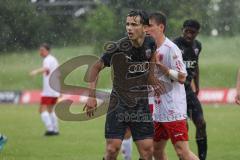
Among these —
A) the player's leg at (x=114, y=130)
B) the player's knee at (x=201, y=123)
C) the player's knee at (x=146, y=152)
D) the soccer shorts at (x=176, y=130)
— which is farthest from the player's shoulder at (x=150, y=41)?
the player's knee at (x=201, y=123)

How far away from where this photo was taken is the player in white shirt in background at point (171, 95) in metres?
9.50

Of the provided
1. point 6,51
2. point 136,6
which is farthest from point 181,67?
point 6,51

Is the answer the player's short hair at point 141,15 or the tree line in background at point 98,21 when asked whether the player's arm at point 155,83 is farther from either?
the tree line in background at point 98,21

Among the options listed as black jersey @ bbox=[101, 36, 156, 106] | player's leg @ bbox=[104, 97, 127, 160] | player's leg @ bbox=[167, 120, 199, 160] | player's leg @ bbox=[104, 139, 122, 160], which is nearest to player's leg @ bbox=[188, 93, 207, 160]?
player's leg @ bbox=[167, 120, 199, 160]

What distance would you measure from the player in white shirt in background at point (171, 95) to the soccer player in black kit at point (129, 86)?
0.29 metres

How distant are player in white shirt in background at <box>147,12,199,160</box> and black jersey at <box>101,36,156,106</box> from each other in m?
0.29

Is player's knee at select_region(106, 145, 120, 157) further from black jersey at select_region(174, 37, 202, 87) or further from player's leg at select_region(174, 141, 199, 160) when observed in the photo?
black jersey at select_region(174, 37, 202, 87)

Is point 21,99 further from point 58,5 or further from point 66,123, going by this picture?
point 66,123

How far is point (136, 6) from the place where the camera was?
2555 centimetres

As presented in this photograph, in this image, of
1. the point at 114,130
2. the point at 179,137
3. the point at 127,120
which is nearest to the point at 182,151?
the point at 179,137

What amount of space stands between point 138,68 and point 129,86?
32 centimetres

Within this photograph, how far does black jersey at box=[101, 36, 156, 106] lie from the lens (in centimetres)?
902

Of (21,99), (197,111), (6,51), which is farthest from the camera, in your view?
(21,99)

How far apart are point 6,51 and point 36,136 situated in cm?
1478
